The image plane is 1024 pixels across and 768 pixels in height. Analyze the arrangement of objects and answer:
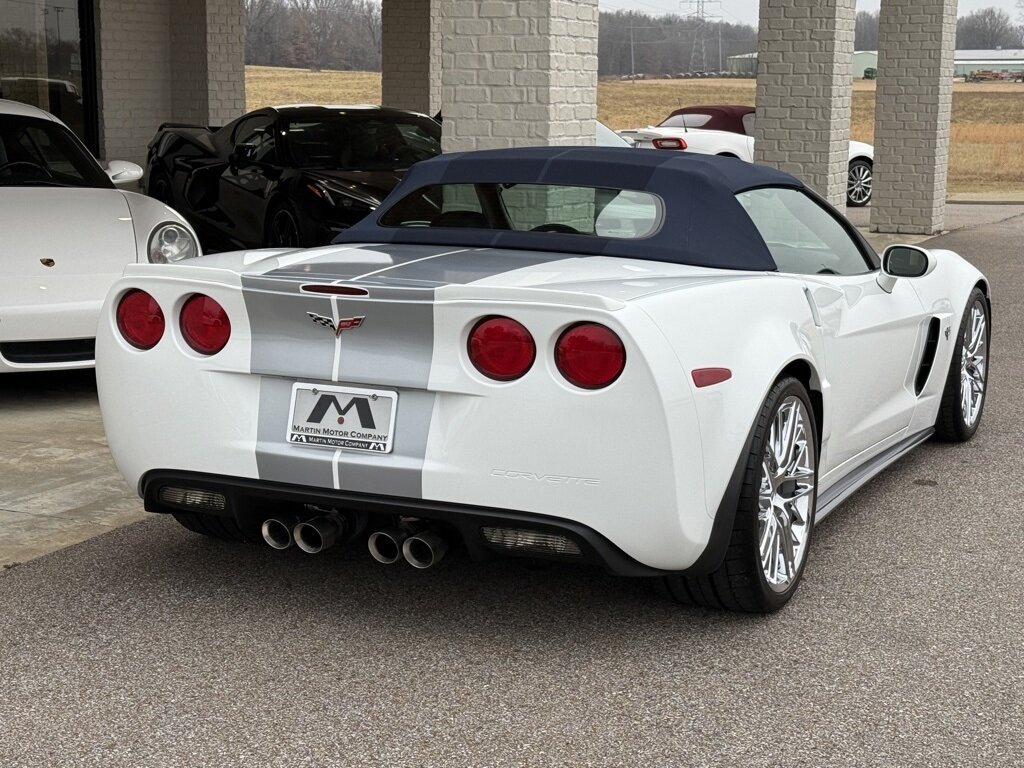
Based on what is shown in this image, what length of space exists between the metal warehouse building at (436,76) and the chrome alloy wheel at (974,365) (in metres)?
7.41

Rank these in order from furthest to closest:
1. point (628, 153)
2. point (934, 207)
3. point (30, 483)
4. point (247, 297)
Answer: point (934, 207)
point (30, 483)
point (628, 153)
point (247, 297)

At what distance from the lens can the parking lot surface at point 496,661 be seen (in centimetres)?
320

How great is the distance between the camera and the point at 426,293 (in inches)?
140

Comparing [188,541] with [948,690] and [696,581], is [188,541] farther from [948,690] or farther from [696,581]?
[948,690]

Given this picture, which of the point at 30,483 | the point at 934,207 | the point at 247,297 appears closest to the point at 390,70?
the point at 934,207

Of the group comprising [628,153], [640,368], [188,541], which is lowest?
[188,541]

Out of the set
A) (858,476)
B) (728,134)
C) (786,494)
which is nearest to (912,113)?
(728,134)

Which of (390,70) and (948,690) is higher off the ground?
(390,70)

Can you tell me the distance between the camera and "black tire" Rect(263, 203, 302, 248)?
35.3 feet

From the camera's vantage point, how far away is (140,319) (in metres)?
3.95

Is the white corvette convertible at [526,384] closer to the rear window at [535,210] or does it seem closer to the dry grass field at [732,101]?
the rear window at [535,210]

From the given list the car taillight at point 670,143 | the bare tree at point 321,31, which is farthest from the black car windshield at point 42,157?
the bare tree at point 321,31

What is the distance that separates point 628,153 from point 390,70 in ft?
54.4

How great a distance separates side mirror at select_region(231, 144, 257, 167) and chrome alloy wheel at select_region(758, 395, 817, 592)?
8015 mm
